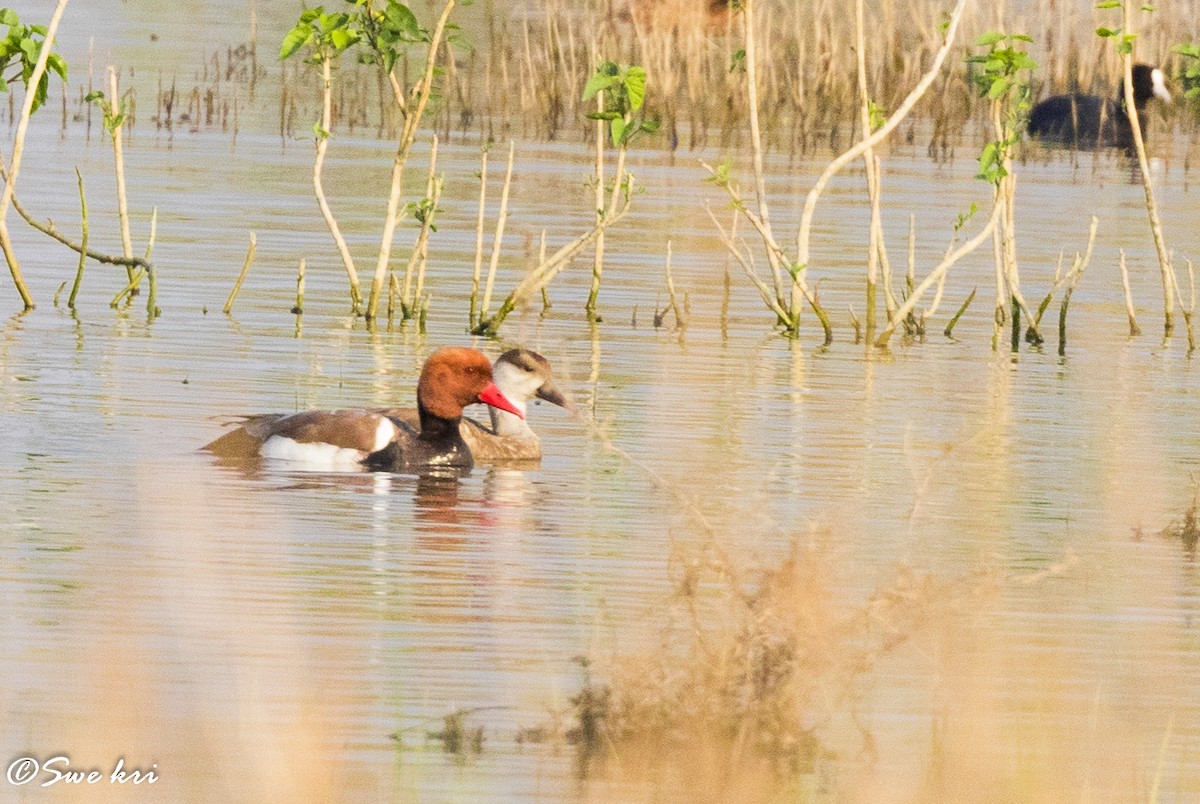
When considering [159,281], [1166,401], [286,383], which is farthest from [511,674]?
[159,281]

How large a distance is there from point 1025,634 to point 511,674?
182 centimetres

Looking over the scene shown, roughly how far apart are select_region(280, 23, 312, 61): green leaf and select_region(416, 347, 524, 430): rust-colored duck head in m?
3.07

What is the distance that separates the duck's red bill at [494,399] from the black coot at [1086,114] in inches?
724

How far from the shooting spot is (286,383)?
13609 mm

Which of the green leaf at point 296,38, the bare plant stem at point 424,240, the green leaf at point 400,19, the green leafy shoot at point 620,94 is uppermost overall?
the green leaf at point 400,19

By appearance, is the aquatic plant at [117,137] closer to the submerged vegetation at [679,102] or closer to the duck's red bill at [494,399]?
the submerged vegetation at [679,102]

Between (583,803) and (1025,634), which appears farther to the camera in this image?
(1025,634)

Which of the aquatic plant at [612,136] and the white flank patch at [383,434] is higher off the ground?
the aquatic plant at [612,136]

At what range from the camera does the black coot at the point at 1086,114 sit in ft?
97.8

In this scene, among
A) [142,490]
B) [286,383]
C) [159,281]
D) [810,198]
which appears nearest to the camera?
[142,490]

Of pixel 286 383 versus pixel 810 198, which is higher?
pixel 810 198

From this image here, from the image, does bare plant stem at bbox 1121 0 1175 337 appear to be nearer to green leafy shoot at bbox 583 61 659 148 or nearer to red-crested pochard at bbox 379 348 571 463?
green leafy shoot at bbox 583 61 659 148

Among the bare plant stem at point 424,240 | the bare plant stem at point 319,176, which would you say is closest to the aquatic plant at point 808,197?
the bare plant stem at point 424,240

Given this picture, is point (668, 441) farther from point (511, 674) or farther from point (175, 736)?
point (175, 736)
